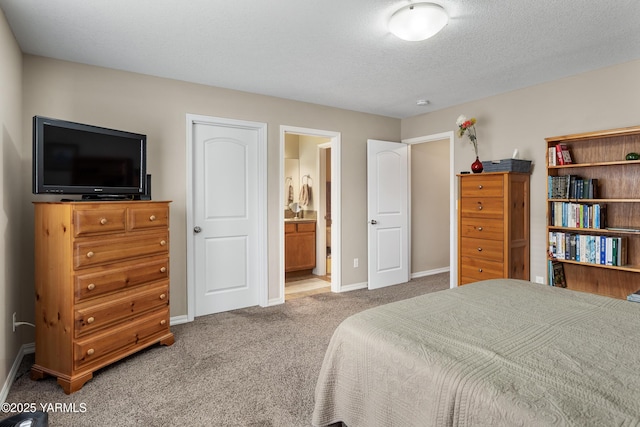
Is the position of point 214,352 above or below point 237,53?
below

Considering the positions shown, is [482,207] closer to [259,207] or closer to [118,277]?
[259,207]

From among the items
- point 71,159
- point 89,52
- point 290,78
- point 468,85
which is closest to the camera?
point 71,159

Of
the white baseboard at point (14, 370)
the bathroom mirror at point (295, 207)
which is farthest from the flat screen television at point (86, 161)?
the bathroom mirror at point (295, 207)

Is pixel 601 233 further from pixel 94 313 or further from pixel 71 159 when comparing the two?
pixel 71 159

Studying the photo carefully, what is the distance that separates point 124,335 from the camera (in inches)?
102

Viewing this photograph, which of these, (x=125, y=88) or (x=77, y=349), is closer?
(x=77, y=349)

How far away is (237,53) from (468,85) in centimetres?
236

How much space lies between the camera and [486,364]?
1268mm

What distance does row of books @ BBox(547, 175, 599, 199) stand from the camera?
10.5 ft

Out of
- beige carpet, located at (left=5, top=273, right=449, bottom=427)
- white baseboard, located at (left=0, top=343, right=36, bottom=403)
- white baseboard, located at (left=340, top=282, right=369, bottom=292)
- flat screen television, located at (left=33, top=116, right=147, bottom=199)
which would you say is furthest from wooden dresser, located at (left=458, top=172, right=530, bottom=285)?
white baseboard, located at (left=0, top=343, right=36, bottom=403)

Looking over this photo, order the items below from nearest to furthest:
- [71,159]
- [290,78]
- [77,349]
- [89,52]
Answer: [77,349]
[71,159]
[89,52]
[290,78]

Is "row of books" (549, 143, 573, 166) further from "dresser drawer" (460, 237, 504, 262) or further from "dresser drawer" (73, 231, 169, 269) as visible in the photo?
"dresser drawer" (73, 231, 169, 269)

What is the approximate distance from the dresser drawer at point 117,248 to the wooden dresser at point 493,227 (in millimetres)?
3107

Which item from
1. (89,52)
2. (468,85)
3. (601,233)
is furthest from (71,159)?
(601,233)
